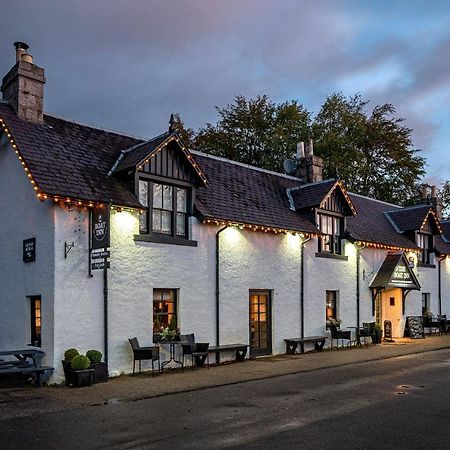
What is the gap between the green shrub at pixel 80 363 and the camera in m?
12.6

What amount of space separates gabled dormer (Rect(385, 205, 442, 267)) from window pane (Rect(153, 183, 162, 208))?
54.7 feet

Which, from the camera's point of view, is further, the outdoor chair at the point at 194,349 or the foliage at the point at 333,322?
the foliage at the point at 333,322

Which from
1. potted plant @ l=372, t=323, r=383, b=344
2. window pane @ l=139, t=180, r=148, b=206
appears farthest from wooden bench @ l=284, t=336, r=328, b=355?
window pane @ l=139, t=180, r=148, b=206

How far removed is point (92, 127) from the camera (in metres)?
17.6

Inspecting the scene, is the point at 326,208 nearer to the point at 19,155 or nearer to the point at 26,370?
the point at 19,155

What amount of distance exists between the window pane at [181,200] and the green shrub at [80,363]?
18.4ft

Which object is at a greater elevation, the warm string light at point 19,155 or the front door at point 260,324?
the warm string light at point 19,155

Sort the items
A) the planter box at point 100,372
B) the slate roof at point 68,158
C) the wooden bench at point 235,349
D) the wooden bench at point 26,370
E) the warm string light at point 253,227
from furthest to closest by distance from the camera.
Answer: the warm string light at point 253,227, the wooden bench at point 235,349, the slate roof at point 68,158, the planter box at point 100,372, the wooden bench at point 26,370

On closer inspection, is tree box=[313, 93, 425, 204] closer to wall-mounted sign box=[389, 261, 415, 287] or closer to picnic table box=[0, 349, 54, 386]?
wall-mounted sign box=[389, 261, 415, 287]

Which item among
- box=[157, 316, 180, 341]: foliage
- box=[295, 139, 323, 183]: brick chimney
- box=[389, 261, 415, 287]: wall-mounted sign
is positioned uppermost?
box=[295, 139, 323, 183]: brick chimney

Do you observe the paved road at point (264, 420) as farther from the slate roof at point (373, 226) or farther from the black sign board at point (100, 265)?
the slate roof at point (373, 226)

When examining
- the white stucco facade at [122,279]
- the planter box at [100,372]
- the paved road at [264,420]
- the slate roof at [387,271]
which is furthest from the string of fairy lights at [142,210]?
the paved road at [264,420]

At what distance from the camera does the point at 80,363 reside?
12648 mm

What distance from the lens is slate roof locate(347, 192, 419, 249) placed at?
2434 centimetres
